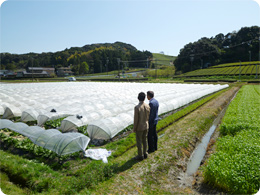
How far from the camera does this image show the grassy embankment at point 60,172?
5.98 metres

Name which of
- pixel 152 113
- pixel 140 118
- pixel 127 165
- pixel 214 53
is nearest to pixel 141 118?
pixel 140 118

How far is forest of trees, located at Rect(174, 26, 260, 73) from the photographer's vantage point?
94250 millimetres

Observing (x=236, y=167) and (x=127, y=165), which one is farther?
(x=127, y=165)

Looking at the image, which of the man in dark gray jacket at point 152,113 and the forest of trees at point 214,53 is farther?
the forest of trees at point 214,53

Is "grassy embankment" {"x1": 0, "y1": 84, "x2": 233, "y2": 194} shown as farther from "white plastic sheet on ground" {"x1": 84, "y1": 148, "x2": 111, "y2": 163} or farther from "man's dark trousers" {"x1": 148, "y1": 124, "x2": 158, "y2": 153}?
"man's dark trousers" {"x1": 148, "y1": 124, "x2": 158, "y2": 153}

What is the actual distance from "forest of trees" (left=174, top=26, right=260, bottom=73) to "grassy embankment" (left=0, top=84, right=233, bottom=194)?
9374cm

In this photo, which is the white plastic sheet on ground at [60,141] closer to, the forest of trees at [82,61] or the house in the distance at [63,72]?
the forest of trees at [82,61]

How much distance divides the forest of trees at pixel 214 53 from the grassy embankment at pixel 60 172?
93736 millimetres

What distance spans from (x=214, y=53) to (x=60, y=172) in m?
107

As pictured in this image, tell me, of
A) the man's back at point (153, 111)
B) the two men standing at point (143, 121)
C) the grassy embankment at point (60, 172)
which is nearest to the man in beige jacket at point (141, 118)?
the two men standing at point (143, 121)

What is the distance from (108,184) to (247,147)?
21.7 ft

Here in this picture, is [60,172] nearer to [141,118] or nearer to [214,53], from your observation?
[141,118]

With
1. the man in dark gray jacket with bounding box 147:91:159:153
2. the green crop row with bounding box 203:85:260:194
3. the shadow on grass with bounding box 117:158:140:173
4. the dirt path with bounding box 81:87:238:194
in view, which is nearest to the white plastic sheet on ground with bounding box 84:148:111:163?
the dirt path with bounding box 81:87:238:194

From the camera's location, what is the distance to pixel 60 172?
23.1 feet
